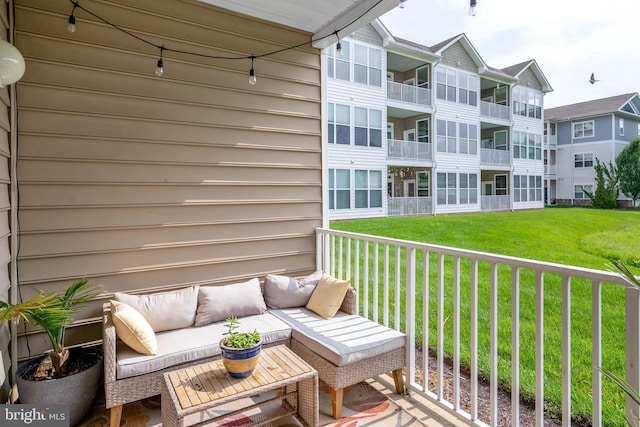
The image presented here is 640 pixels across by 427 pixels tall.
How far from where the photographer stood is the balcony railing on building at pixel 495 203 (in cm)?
1461

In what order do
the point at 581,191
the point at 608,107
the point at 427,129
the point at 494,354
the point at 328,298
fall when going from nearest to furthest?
the point at 494,354, the point at 328,298, the point at 608,107, the point at 581,191, the point at 427,129

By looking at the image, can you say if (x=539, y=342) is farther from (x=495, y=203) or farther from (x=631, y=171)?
(x=495, y=203)

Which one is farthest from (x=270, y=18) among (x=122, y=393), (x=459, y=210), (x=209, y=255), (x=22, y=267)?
(x=459, y=210)

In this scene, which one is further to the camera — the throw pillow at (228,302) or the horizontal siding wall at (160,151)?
the throw pillow at (228,302)

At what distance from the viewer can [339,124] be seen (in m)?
10.4

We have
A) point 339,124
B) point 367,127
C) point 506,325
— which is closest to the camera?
point 506,325

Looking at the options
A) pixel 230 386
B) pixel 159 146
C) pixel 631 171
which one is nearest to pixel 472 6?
pixel 159 146

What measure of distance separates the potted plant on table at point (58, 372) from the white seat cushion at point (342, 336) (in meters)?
1.30

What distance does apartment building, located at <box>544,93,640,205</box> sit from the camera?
5.19 metres

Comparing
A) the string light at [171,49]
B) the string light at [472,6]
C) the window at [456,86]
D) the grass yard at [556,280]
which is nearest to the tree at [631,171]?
the grass yard at [556,280]

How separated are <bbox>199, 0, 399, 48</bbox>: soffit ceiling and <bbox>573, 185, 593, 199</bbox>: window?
17.4 feet

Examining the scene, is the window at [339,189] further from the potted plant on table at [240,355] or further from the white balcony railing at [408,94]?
the potted plant on table at [240,355]

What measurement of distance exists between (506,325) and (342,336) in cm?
221

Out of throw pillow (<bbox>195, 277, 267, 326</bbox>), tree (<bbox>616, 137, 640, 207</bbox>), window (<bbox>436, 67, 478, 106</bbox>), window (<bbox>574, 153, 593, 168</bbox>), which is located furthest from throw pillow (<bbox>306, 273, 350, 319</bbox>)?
window (<bbox>436, 67, 478, 106</bbox>)
